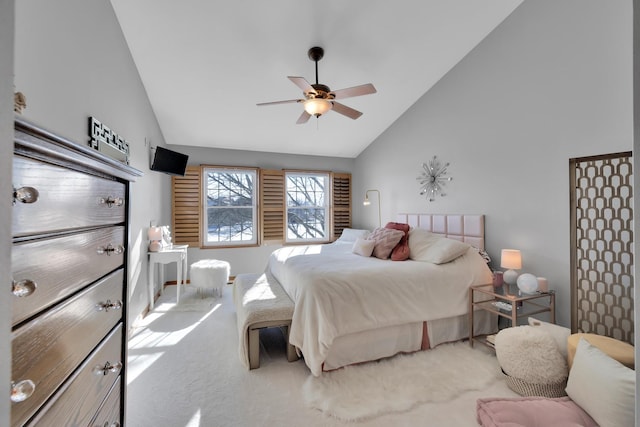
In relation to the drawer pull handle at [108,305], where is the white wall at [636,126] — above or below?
above

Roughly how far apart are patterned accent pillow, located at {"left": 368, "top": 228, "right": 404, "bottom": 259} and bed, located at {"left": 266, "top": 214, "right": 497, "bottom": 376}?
322 millimetres

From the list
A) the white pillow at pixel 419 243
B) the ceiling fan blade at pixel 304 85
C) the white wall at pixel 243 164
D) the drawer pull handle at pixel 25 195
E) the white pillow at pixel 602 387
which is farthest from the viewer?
the white wall at pixel 243 164

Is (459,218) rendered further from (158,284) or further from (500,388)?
(158,284)

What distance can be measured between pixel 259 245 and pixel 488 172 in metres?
3.92

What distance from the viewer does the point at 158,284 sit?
13.7ft

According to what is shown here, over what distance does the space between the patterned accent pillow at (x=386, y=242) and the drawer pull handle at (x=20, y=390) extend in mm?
2971

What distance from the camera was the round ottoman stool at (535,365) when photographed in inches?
74.8

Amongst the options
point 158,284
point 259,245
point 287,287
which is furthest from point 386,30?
point 158,284

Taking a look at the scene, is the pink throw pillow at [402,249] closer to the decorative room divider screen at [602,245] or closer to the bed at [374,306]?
the bed at [374,306]

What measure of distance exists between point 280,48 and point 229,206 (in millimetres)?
3130

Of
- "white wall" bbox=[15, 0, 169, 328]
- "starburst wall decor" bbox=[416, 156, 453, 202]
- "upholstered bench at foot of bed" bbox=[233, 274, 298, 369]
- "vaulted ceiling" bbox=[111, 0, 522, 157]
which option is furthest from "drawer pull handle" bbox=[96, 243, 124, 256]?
"starburst wall decor" bbox=[416, 156, 453, 202]

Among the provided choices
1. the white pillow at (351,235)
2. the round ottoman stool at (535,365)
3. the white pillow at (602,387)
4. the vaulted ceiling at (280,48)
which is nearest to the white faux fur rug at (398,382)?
the round ottoman stool at (535,365)

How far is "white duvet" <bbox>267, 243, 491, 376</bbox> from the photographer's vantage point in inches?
85.5

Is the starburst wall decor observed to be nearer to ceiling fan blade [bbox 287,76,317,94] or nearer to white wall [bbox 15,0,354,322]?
ceiling fan blade [bbox 287,76,317,94]
